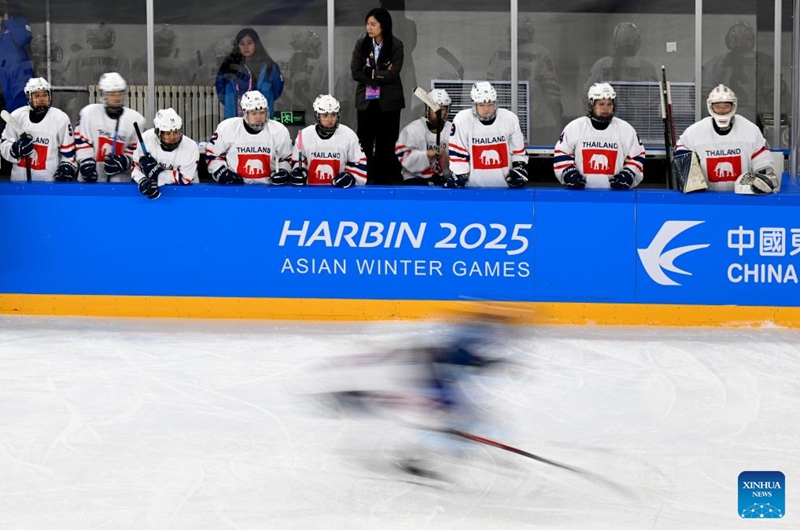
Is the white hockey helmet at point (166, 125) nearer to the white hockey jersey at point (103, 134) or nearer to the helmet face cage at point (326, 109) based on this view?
the white hockey jersey at point (103, 134)

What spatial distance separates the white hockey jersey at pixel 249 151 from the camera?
1073cm

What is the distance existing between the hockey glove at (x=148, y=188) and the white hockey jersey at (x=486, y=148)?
2286 mm

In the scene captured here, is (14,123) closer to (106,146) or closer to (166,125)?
(106,146)

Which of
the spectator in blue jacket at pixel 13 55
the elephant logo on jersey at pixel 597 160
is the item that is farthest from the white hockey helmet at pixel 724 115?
the spectator in blue jacket at pixel 13 55

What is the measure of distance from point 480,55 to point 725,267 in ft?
12.8

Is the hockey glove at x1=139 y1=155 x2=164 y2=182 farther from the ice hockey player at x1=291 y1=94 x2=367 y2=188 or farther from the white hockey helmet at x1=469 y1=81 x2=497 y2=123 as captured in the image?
the white hockey helmet at x1=469 y1=81 x2=497 y2=123

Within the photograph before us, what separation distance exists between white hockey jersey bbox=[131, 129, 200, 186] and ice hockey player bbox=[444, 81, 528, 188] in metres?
2.02

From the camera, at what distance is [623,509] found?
5.82m

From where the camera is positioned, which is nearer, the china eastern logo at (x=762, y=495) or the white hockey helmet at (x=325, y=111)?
the china eastern logo at (x=762, y=495)

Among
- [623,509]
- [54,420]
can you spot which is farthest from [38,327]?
[623,509]

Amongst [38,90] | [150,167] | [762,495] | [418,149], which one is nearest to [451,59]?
[418,149]

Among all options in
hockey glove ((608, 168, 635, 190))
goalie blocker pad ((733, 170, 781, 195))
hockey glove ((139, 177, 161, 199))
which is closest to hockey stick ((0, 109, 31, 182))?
hockey glove ((139, 177, 161, 199))

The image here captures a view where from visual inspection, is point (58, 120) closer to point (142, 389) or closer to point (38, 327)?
point (38, 327)

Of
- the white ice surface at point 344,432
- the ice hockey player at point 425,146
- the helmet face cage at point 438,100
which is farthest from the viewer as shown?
the helmet face cage at point 438,100
